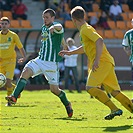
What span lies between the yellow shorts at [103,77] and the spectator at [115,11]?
2332 cm

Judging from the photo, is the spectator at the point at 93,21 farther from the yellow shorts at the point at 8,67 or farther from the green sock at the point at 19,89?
the green sock at the point at 19,89

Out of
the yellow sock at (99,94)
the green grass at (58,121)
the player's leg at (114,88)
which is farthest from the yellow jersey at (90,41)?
the green grass at (58,121)

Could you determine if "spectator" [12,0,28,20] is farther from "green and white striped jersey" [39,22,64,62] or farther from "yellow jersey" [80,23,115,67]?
"yellow jersey" [80,23,115,67]

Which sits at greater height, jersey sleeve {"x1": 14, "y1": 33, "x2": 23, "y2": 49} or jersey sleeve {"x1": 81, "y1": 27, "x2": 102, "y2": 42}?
jersey sleeve {"x1": 81, "y1": 27, "x2": 102, "y2": 42}

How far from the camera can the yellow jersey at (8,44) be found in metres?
16.7

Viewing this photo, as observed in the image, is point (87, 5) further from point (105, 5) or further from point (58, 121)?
point (58, 121)

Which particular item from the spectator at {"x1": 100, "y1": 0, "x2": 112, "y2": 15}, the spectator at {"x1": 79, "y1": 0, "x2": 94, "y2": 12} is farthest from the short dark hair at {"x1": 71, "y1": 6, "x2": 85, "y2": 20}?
the spectator at {"x1": 100, "y1": 0, "x2": 112, "y2": 15}

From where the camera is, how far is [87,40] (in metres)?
11.6

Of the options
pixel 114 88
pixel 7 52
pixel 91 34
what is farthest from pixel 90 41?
pixel 7 52

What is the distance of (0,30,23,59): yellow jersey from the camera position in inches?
658

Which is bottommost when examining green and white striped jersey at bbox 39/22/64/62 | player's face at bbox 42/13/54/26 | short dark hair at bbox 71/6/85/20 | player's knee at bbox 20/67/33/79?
player's knee at bbox 20/67/33/79

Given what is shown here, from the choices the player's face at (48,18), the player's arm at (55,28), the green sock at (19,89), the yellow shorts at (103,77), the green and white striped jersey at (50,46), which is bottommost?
the green sock at (19,89)

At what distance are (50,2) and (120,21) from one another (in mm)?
4297

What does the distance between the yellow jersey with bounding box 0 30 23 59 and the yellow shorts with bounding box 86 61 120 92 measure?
18.0 ft
